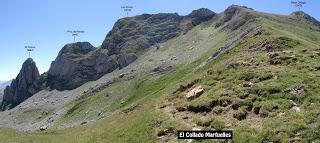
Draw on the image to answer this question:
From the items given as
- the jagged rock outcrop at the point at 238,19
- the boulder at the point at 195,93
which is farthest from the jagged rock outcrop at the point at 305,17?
the boulder at the point at 195,93

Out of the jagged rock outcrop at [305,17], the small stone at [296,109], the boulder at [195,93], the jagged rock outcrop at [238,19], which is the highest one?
the jagged rock outcrop at [305,17]

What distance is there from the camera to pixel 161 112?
1694 inches

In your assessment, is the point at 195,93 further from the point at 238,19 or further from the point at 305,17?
the point at 305,17

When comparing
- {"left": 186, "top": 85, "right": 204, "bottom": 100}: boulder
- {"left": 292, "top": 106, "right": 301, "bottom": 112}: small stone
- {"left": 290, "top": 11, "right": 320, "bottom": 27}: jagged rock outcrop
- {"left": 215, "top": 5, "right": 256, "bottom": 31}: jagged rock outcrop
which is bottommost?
{"left": 292, "top": 106, "right": 301, "bottom": 112}: small stone

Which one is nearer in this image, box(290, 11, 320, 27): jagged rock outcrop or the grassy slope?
the grassy slope

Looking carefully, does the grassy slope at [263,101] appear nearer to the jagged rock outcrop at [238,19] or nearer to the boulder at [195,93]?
the boulder at [195,93]

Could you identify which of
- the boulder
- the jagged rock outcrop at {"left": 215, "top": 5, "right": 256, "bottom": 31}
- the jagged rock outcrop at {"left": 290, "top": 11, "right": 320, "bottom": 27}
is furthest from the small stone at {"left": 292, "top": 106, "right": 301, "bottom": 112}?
the jagged rock outcrop at {"left": 290, "top": 11, "right": 320, "bottom": 27}

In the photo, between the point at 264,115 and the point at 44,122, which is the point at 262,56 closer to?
the point at 264,115

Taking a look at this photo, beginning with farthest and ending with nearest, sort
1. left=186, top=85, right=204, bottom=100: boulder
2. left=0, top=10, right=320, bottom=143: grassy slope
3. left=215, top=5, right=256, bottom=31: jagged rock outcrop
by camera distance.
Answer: left=215, top=5, right=256, bottom=31: jagged rock outcrop, left=186, top=85, right=204, bottom=100: boulder, left=0, top=10, right=320, bottom=143: grassy slope

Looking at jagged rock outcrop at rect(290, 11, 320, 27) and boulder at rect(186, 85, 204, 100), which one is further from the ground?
jagged rock outcrop at rect(290, 11, 320, 27)

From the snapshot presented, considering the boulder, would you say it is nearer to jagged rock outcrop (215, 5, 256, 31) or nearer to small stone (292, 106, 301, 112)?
small stone (292, 106, 301, 112)

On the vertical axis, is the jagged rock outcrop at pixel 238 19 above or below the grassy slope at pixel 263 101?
above

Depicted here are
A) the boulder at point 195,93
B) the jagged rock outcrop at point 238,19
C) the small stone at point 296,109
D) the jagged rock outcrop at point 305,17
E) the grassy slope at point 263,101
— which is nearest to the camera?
the grassy slope at point 263,101

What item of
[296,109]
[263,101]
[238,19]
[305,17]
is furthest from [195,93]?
[305,17]
